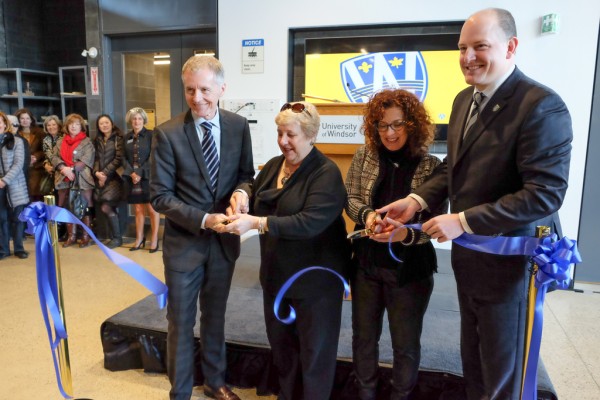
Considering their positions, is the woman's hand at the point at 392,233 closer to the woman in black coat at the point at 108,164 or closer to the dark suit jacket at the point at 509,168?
the dark suit jacket at the point at 509,168

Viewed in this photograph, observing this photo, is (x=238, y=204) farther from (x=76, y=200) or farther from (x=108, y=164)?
(x=76, y=200)

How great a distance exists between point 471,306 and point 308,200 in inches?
28.6

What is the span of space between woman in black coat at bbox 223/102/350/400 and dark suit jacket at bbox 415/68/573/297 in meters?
0.50

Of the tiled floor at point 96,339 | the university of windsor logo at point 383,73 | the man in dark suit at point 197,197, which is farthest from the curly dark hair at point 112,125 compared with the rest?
the man in dark suit at point 197,197

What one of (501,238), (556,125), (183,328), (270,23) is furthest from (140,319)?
(270,23)

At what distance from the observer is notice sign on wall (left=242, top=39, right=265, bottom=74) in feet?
15.1

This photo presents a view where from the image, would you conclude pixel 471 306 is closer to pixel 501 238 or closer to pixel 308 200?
pixel 501 238

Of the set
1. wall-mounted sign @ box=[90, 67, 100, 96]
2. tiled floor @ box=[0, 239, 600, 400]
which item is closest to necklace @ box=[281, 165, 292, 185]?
tiled floor @ box=[0, 239, 600, 400]

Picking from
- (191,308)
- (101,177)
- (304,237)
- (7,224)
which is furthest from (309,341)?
(7,224)

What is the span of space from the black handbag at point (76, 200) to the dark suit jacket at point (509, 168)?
182 inches

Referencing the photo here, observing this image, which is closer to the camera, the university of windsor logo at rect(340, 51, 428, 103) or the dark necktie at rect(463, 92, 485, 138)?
the dark necktie at rect(463, 92, 485, 138)

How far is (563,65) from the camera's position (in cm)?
384

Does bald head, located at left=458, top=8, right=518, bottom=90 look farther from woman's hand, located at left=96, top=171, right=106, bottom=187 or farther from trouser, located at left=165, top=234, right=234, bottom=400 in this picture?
woman's hand, located at left=96, top=171, right=106, bottom=187

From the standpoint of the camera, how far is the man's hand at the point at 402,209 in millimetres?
1705
